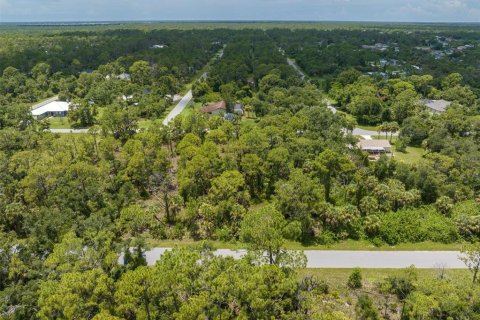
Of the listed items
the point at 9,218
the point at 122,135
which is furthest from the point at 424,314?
the point at 122,135

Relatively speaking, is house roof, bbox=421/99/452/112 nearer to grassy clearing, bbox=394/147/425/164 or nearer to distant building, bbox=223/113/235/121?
grassy clearing, bbox=394/147/425/164

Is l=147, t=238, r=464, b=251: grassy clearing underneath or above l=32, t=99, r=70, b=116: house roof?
underneath

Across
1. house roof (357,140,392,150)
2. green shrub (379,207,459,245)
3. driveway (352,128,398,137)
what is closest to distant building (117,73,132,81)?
driveway (352,128,398,137)

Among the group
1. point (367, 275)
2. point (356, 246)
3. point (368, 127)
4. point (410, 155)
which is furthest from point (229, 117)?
point (367, 275)

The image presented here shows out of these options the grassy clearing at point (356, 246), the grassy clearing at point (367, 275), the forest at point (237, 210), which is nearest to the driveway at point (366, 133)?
the forest at point (237, 210)

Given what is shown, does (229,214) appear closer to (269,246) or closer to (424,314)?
(269,246)

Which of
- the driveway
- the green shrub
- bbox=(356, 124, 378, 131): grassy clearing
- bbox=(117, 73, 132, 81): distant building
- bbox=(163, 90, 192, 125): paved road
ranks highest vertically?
bbox=(117, 73, 132, 81): distant building
